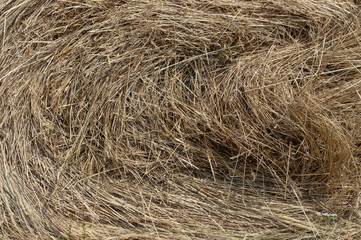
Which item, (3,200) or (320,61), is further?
(320,61)

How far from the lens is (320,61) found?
75.0 inches

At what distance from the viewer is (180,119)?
1.88 metres

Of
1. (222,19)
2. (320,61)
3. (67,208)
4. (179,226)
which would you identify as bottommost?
(179,226)

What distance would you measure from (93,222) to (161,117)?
0.60 meters

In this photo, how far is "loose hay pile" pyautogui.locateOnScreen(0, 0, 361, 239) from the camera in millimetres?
1748

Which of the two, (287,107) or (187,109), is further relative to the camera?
(187,109)

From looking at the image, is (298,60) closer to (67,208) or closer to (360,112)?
(360,112)

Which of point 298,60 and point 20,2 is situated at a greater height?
point 20,2

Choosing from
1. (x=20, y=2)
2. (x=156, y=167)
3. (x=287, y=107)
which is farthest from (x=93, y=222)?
(x=20, y=2)

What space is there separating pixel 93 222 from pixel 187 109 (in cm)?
71

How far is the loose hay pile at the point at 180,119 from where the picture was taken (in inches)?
68.8

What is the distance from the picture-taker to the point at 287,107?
1766 mm

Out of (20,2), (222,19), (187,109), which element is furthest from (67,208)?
(222,19)

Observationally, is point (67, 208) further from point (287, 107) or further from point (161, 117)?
point (287, 107)
